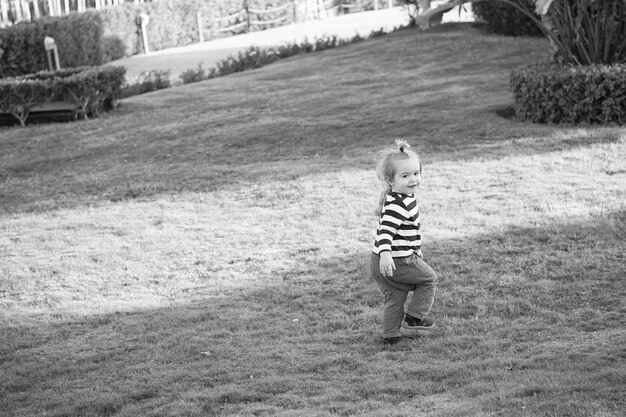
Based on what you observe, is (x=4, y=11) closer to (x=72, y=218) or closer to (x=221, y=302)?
(x=72, y=218)

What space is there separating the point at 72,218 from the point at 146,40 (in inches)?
520

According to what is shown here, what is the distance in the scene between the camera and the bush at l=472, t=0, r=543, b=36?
691 inches

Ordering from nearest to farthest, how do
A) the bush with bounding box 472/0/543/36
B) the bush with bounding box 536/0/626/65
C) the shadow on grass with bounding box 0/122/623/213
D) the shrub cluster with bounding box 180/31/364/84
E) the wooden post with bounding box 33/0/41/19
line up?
1. the shadow on grass with bounding box 0/122/623/213
2. the bush with bounding box 536/0/626/65
3. the bush with bounding box 472/0/543/36
4. the shrub cluster with bounding box 180/31/364/84
5. the wooden post with bounding box 33/0/41/19

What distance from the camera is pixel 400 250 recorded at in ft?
18.0

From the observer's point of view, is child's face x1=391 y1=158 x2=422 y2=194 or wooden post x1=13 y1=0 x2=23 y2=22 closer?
child's face x1=391 y1=158 x2=422 y2=194

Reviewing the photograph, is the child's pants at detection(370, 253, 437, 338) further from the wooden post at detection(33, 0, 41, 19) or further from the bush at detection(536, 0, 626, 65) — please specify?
the wooden post at detection(33, 0, 41, 19)

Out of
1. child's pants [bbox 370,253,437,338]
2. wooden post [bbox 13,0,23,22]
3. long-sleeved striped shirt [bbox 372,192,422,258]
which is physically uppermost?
wooden post [bbox 13,0,23,22]

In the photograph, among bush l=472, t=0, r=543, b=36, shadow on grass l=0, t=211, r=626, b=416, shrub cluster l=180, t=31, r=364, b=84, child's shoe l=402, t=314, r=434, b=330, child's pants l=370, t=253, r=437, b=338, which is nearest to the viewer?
shadow on grass l=0, t=211, r=626, b=416

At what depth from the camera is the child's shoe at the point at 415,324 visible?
5590 mm

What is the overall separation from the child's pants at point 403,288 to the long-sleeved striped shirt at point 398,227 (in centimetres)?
6

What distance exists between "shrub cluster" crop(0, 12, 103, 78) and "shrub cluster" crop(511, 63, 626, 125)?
1112 cm

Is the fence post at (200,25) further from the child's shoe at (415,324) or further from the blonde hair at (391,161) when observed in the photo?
the child's shoe at (415,324)

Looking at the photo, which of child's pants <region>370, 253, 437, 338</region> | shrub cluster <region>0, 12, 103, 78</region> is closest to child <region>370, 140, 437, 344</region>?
child's pants <region>370, 253, 437, 338</region>

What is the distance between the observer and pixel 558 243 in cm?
705
